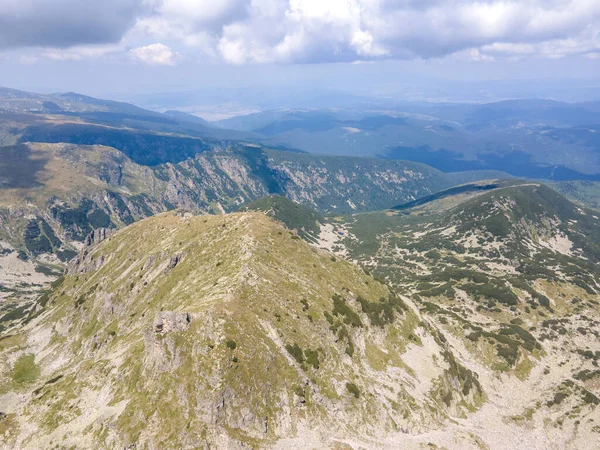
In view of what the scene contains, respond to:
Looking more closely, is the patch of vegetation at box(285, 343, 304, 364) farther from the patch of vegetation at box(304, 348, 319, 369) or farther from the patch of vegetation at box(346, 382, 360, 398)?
the patch of vegetation at box(346, 382, 360, 398)

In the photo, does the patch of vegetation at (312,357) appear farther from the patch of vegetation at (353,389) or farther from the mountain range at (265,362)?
the patch of vegetation at (353,389)

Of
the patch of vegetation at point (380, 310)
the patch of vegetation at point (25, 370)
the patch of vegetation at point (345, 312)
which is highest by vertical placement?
the patch of vegetation at point (345, 312)

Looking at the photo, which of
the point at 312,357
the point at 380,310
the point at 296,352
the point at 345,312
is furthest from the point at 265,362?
the point at 380,310

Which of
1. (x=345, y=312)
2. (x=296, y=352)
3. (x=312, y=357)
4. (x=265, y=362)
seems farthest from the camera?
(x=345, y=312)

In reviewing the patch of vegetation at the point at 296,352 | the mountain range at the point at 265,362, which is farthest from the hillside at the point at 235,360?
the mountain range at the point at 265,362

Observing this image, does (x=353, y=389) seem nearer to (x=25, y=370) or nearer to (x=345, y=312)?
(x=345, y=312)

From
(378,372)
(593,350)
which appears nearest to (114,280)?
(378,372)

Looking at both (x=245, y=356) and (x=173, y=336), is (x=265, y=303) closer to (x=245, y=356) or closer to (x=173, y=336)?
(x=245, y=356)

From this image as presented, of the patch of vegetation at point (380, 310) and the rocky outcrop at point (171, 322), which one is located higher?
the rocky outcrop at point (171, 322)
